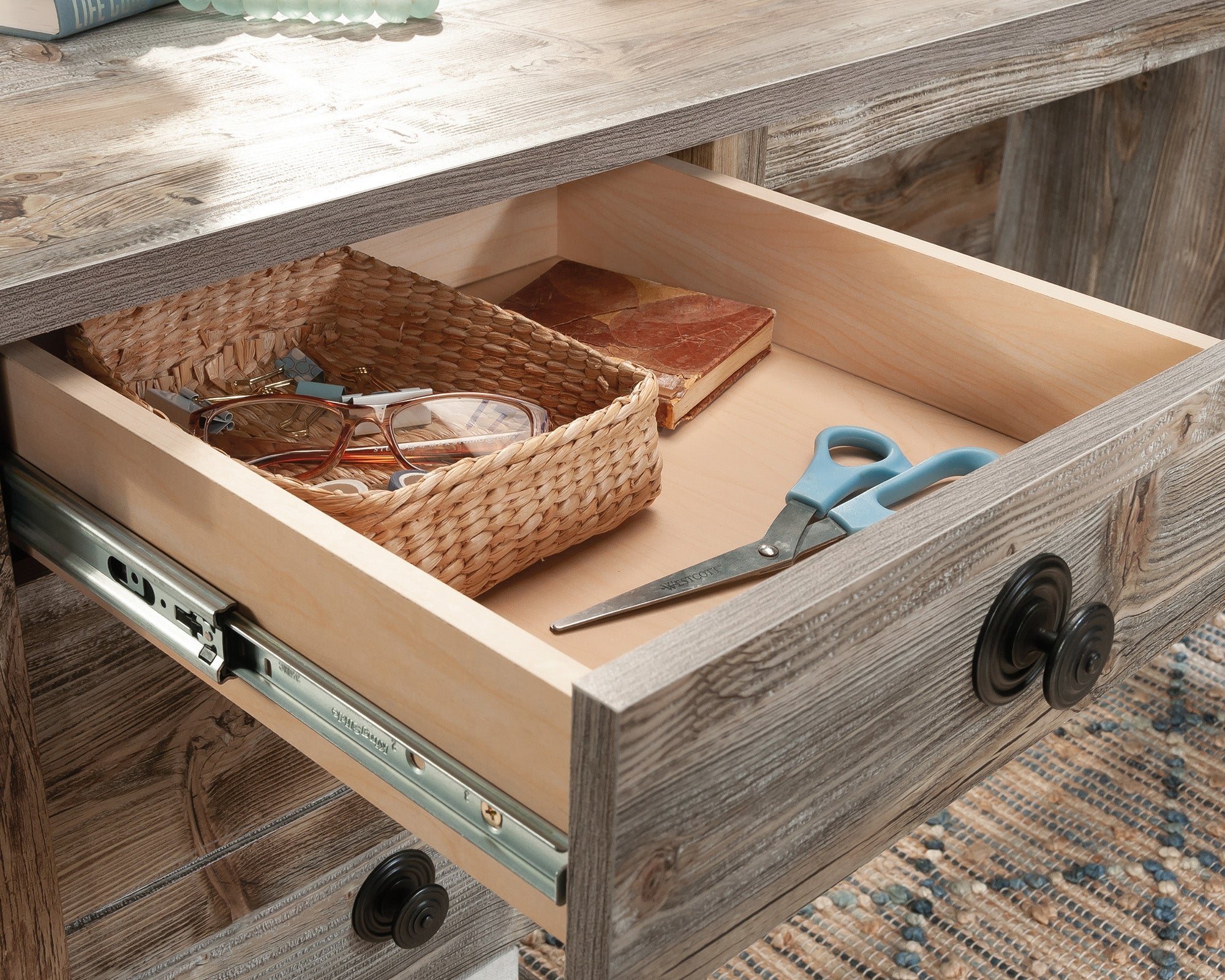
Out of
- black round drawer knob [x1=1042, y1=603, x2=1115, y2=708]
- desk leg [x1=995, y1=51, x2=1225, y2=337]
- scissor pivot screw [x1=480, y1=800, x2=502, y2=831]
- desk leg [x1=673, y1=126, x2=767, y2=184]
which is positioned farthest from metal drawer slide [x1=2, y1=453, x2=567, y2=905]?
desk leg [x1=995, y1=51, x2=1225, y2=337]

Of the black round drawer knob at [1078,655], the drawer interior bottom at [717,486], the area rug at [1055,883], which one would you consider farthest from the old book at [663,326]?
the area rug at [1055,883]

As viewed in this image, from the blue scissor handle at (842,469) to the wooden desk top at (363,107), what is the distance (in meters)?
0.18

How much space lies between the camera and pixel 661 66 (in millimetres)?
762

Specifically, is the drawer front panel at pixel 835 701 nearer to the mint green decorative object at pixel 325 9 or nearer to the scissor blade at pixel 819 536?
the scissor blade at pixel 819 536

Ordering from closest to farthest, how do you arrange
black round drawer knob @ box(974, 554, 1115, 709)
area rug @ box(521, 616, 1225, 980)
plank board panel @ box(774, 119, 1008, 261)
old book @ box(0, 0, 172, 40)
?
black round drawer knob @ box(974, 554, 1115, 709) < old book @ box(0, 0, 172, 40) < area rug @ box(521, 616, 1225, 980) < plank board panel @ box(774, 119, 1008, 261)

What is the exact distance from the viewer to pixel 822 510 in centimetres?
66

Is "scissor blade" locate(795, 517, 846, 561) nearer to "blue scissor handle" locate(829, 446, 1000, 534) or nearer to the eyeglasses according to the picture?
"blue scissor handle" locate(829, 446, 1000, 534)

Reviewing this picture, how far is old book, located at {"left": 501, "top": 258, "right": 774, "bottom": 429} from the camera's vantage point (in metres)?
0.76

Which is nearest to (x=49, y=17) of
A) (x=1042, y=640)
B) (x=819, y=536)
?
(x=819, y=536)

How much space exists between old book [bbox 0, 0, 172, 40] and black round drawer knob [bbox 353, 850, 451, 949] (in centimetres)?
56

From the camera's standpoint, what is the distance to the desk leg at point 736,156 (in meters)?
0.90

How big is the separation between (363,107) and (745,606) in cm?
40

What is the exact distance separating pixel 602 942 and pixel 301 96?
0.48m

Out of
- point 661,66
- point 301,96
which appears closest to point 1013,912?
point 661,66
